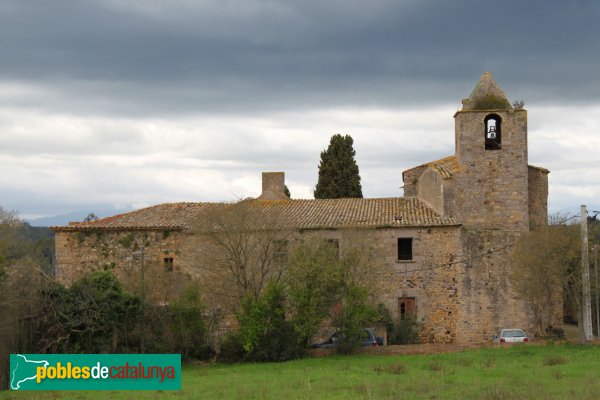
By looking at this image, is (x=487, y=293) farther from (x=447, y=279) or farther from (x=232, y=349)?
(x=232, y=349)

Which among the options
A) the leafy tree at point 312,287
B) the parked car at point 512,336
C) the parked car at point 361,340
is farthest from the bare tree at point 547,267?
the leafy tree at point 312,287

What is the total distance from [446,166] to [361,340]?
10.1 meters

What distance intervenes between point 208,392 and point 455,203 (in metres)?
17.4

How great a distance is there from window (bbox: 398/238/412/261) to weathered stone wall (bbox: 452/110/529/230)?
3262 mm

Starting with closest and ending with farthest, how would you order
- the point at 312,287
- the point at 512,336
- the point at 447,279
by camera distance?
the point at 312,287, the point at 512,336, the point at 447,279

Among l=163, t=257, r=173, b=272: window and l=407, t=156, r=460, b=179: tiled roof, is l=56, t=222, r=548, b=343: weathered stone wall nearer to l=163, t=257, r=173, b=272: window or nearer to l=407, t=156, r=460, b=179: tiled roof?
l=163, t=257, r=173, b=272: window

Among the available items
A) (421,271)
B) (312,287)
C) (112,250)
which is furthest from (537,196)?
(112,250)

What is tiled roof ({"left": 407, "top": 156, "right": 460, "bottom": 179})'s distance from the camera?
3484 centimetres

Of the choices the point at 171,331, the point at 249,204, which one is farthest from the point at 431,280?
the point at 171,331

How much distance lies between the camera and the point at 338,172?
52250 millimetres

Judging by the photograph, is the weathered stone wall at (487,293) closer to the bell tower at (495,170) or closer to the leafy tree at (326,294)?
the bell tower at (495,170)

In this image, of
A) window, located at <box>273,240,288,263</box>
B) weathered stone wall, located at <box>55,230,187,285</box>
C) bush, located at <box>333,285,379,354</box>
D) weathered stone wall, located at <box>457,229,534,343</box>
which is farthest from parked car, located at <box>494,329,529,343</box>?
weathered stone wall, located at <box>55,230,187,285</box>

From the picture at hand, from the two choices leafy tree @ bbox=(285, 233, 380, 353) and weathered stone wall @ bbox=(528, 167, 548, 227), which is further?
weathered stone wall @ bbox=(528, 167, 548, 227)

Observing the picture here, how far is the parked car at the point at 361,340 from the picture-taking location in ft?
96.1
